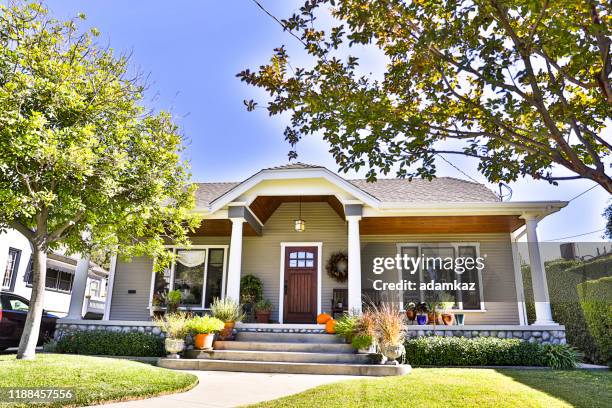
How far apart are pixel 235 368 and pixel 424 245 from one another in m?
6.15

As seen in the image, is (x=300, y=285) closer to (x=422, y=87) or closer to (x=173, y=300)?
(x=173, y=300)

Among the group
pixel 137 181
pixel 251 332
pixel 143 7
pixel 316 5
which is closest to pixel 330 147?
pixel 316 5

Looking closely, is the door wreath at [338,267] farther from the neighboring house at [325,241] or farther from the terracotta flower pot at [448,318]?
the terracotta flower pot at [448,318]

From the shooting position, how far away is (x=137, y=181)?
721cm

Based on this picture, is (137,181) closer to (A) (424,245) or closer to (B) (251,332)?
(B) (251,332)

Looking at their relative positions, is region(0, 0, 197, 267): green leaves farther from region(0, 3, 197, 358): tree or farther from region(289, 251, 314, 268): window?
region(289, 251, 314, 268): window

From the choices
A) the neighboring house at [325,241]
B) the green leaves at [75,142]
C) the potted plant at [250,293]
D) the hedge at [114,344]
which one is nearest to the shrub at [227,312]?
the neighboring house at [325,241]

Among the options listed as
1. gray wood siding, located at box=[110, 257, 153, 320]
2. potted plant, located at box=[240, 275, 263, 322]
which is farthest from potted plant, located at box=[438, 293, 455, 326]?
gray wood siding, located at box=[110, 257, 153, 320]

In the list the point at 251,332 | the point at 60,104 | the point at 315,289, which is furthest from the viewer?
the point at 315,289

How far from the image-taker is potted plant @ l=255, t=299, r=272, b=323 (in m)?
10.6

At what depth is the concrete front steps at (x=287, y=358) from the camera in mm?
7094

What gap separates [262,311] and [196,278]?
95.8 inches

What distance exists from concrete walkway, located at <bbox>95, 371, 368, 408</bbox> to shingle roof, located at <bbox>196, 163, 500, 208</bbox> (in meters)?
4.79

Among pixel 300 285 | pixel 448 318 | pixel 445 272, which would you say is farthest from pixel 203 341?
pixel 445 272
